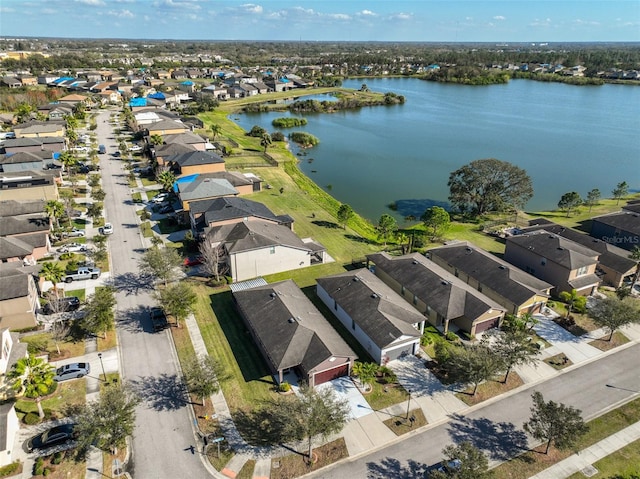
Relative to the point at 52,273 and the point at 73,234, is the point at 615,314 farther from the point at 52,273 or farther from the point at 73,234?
the point at 73,234

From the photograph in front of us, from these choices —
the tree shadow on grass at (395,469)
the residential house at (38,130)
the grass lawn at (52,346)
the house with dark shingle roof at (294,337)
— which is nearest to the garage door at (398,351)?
the house with dark shingle roof at (294,337)

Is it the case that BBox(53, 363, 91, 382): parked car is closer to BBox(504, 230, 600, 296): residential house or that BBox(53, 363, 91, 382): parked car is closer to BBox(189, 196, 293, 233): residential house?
BBox(189, 196, 293, 233): residential house

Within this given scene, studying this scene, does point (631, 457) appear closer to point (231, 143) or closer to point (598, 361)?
point (598, 361)

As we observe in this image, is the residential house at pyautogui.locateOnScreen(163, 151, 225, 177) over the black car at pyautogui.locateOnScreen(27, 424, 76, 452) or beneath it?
over

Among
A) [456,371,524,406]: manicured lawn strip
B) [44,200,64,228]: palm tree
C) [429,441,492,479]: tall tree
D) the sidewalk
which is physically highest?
[44,200,64,228]: palm tree

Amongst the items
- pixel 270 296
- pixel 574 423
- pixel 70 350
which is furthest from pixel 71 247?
pixel 574 423

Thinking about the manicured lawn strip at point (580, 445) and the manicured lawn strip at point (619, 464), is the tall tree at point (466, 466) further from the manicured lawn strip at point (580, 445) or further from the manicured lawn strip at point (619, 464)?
the manicured lawn strip at point (619, 464)

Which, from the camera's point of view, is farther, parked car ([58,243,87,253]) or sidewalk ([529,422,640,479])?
parked car ([58,243,87,253])

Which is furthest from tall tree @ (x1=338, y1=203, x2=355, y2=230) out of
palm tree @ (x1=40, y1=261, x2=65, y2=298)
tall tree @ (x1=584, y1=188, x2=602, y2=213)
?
tall tree @ (x1=584, y1=188, x2=602, y2=213)
